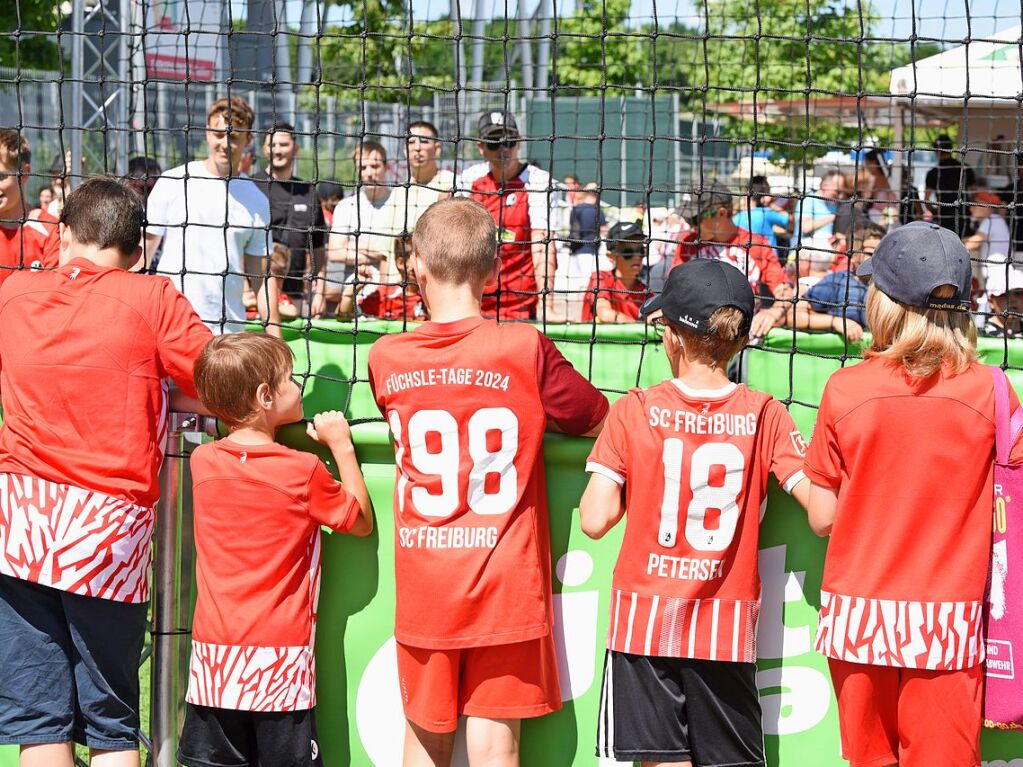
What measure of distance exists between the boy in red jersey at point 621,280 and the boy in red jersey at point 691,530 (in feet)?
10.7

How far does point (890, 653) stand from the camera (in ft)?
8.53

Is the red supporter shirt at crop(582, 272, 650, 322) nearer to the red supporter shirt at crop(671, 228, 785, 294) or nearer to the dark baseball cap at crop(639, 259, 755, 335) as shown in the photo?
the red supporter shirt at crop(671, 228, 785, 294)

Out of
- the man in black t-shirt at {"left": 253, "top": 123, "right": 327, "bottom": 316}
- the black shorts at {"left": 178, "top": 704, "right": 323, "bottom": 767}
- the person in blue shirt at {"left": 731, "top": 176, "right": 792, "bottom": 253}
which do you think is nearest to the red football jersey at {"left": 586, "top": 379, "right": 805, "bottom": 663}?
the black shorts at {"left": 178, "top": 704, "right": 323, "bottom": 767}

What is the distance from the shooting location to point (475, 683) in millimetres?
2807

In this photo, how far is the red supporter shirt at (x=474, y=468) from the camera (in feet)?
9.01

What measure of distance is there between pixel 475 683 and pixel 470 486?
49 centimetres

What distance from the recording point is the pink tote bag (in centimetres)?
259

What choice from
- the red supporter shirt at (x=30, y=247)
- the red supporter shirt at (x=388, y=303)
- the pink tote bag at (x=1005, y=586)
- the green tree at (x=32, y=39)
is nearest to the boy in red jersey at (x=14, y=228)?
the red supporter shirt at (x=30, y=247)

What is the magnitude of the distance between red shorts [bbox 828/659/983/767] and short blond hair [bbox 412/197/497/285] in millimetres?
1304

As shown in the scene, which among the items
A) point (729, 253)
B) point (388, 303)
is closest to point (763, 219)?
point (729, 253)

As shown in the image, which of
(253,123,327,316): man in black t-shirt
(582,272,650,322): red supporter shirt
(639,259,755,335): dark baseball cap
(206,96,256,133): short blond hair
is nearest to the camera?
(639,259,755,335): dark baseball cap

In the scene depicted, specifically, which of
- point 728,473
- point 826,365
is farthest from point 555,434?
point 826,365

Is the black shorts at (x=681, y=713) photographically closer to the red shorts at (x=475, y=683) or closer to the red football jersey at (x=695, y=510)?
the red football jersey at (x=695, y=510)

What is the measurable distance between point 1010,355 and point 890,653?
287 cm
